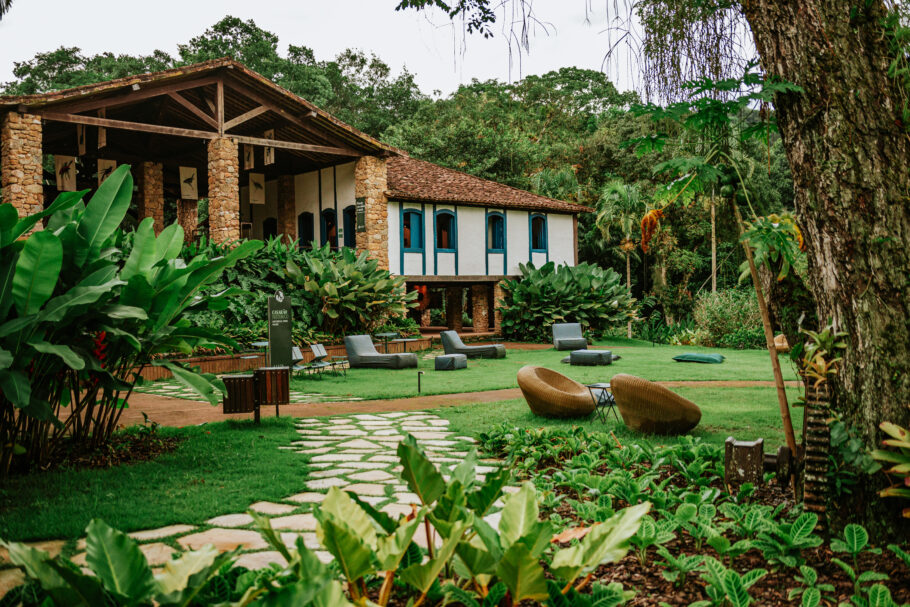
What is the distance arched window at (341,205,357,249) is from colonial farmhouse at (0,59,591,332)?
0.05 metres

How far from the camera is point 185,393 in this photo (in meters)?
10.7

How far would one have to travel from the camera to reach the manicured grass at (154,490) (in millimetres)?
→ 3881

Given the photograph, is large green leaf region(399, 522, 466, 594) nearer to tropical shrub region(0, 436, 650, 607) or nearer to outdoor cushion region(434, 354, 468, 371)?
tropical shrub region(0, 436, 650, 607)

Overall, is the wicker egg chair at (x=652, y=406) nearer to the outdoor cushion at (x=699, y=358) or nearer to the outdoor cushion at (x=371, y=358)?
the outdoor cushion at (x=371, y=358)

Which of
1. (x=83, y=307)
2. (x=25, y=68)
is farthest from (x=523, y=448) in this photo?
(x=25, y=68)

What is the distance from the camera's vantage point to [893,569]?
2.94m

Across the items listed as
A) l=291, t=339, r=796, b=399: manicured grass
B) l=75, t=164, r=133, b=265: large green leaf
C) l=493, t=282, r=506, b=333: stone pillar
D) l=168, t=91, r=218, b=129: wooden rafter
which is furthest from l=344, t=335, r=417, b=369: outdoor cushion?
l=75, t=164, r=133, b=265: large green leaf

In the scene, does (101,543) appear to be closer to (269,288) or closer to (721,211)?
(721,211)

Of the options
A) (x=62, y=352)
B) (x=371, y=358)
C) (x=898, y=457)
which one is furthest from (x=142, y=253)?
(x=371, y=358)

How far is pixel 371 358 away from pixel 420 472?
40.3 feet

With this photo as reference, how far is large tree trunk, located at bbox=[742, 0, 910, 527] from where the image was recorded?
125 inches

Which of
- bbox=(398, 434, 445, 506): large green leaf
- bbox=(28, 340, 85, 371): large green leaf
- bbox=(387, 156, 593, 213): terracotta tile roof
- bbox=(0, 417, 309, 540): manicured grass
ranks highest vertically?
bbox=(387, 156, 593, 213): terracotta tile roof

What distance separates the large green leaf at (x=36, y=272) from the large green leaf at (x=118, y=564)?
2870 millimetres

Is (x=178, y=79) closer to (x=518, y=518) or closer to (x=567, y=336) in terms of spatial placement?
(x=567, y=336)
